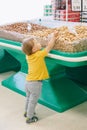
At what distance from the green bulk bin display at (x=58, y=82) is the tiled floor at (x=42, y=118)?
0.09 metres

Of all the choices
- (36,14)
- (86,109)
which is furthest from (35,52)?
(36,14)

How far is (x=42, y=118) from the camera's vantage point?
110 inches

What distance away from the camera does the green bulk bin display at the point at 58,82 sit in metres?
2.68

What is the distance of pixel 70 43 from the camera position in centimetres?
267

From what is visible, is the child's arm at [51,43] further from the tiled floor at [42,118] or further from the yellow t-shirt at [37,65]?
the tiled floor at [42,118]

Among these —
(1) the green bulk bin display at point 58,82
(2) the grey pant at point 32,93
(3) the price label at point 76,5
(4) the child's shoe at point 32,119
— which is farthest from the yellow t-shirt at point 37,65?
(3) the price label at point 76,5

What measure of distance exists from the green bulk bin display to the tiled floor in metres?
0.09

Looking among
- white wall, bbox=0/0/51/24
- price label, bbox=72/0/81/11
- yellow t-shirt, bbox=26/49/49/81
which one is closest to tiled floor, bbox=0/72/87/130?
yellow t-shirt, bbox=26/49/49/81

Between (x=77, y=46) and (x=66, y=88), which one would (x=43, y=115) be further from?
(x=77, y=46)

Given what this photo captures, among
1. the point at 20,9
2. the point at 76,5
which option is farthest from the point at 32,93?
the point at 20,9

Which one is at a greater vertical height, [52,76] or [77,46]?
[77,46]

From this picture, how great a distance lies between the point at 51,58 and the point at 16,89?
864 millimetres

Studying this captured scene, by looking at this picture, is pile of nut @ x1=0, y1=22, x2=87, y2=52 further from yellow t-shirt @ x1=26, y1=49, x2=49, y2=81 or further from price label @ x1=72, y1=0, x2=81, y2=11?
price label @ x1=72, y1=0, x2=81, y2=11

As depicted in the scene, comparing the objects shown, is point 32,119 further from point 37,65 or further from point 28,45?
point 28,45
